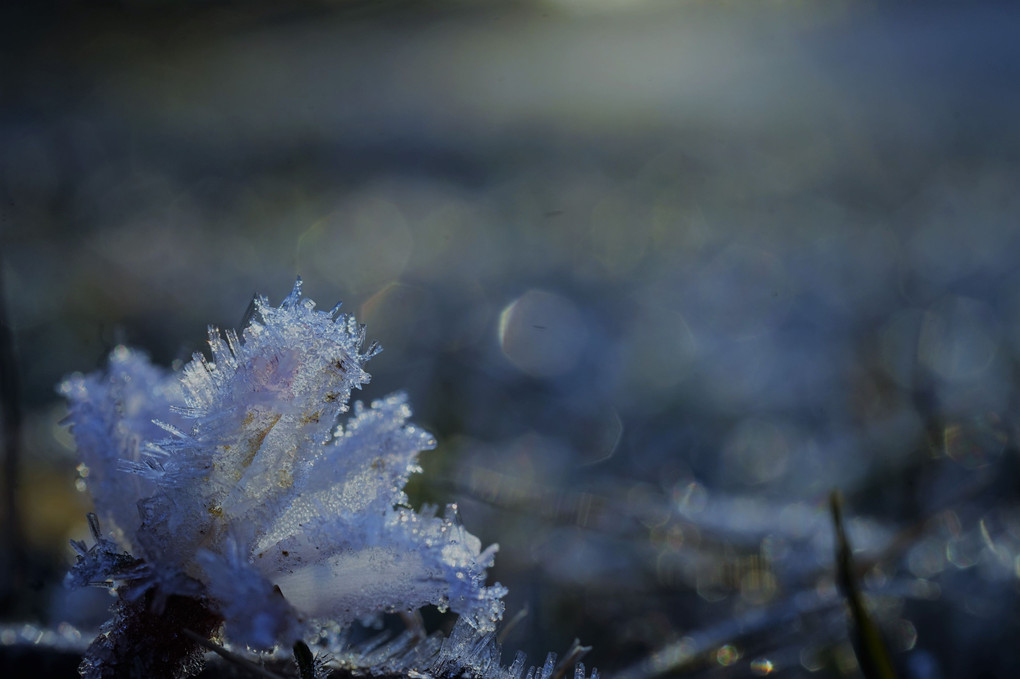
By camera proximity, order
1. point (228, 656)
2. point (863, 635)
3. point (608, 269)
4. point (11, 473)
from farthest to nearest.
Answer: point (608, 269)
point (11, 473)
point (863, 635)
point (228, 656)

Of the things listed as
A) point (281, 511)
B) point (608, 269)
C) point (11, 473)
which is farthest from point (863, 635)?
point (608, 269)

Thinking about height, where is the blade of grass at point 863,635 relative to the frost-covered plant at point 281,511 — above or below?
below

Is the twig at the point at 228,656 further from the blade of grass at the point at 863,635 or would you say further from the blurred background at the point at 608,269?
the blade of grass at the point at 863,635

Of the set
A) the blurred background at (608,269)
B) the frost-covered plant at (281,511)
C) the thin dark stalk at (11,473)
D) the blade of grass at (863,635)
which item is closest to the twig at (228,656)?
the frost-covered plant at (281,511)

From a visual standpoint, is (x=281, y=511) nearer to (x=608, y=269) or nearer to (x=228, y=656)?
(x=228, y=656)

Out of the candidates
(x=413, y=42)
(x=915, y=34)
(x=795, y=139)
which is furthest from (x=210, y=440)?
(x=795, y=139)

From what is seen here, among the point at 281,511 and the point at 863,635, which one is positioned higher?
the point at 281,511

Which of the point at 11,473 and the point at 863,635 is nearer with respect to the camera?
the point at 863,635
